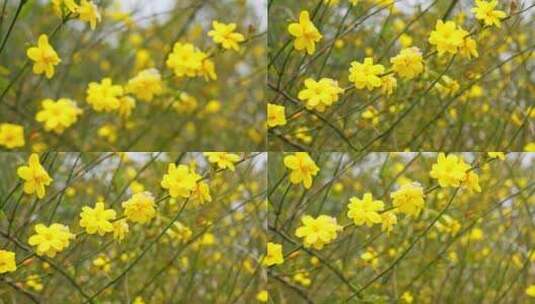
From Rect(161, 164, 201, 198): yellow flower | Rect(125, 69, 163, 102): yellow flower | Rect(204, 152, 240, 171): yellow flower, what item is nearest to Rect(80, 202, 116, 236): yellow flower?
Rect(161, 164, 201, 198): yellow flower

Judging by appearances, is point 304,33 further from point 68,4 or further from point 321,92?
point 68,4

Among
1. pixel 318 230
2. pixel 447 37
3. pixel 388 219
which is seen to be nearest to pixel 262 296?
pixel 318 230

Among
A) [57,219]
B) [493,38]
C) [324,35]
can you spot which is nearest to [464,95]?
[493,38]

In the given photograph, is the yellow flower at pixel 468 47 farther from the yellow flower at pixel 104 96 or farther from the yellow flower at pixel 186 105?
the yellow flower at pixel 186 105

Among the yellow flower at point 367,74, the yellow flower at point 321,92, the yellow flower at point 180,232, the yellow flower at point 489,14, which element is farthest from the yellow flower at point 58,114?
the yellow flower at point 489,14

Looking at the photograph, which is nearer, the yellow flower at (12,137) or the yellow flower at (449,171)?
the yellow flower at (449,171)

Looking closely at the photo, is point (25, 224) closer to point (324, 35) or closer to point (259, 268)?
point (259, 268)

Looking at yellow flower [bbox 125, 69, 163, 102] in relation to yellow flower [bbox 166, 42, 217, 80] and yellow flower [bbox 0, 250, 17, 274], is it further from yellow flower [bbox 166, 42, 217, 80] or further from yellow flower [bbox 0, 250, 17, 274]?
yellow flower [bbox 0, 250, 17, 274]

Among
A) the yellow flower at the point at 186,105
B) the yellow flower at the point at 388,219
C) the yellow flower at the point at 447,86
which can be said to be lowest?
the yellow flower at the point at 388,219
